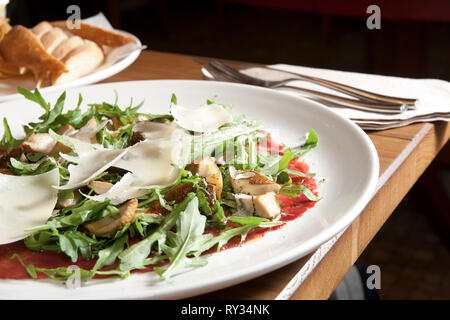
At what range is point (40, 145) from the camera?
96 cm

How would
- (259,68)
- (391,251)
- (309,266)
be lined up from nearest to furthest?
(309,266) < (259,68) < (391,251)

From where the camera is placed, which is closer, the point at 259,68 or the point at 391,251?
the point at 259,68

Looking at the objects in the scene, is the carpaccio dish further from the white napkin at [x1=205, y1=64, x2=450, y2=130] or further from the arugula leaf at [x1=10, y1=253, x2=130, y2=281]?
the white napkin at [x1=205, y1=64, x2=450, y2=130]

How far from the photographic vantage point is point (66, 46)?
5.05ft

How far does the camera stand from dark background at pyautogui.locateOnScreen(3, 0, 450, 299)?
2184 mm

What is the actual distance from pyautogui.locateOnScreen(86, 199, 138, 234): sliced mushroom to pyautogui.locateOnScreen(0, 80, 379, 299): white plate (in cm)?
9

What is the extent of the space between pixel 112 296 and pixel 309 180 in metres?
0.41

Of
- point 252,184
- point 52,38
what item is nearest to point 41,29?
point 52,38

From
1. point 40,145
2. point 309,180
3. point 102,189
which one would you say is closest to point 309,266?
point 309,180

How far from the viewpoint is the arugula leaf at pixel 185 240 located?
66cm

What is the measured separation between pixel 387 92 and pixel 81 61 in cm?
76

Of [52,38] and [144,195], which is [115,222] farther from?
[52,38]

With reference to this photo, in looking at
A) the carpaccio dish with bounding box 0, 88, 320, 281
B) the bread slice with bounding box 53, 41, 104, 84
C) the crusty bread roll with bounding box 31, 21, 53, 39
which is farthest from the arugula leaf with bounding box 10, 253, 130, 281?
the crusty bread roll with bounding box 31, 21, 53, 39

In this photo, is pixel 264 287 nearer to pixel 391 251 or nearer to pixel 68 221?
pixel 68 221
